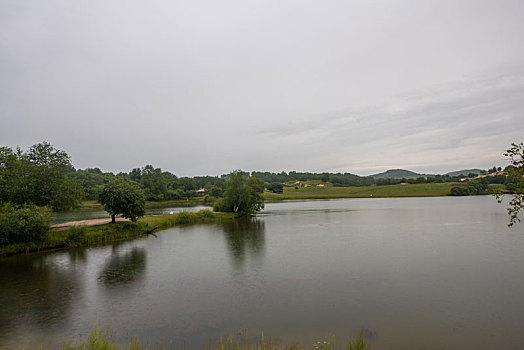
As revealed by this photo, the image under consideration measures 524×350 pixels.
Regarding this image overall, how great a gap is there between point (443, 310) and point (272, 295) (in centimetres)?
726

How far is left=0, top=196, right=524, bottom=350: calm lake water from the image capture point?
10.8 metres

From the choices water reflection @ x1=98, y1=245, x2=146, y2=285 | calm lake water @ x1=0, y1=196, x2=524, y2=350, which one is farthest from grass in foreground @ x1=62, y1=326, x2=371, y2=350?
water reflection @ x1=98, y1=245, x2=146, y2=285

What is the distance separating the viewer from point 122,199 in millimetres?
31328

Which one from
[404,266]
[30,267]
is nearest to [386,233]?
[404,266]

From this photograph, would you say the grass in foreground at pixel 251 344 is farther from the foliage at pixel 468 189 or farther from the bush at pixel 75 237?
the foliage at pixel 468 189

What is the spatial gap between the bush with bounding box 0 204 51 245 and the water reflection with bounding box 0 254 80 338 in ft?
6.25

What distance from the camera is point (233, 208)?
183 feet

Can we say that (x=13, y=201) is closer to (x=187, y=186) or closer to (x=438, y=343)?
(x=438, y=343)

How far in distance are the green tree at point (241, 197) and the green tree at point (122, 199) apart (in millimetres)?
22980

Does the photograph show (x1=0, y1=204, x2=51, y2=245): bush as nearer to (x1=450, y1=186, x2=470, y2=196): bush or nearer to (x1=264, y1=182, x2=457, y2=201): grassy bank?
(x1=264, y1=182, x2=457, y2=201): grassy bank

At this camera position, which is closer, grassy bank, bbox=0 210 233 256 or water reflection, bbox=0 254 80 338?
water reflection, bbox=0 254 80 338

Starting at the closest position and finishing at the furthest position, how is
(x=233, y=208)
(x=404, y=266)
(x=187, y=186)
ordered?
(x=404, y=266) < (x=233, y=208) < (x=187, y=186)

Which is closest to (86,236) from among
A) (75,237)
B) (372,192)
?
(75,237)

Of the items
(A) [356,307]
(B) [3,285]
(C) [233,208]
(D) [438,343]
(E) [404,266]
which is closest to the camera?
(D) [438,343]
